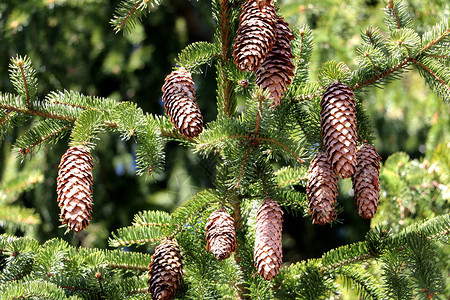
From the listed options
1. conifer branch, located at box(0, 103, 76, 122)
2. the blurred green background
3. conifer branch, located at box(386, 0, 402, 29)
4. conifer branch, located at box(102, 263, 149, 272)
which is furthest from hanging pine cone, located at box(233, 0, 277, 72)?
the blurred green background

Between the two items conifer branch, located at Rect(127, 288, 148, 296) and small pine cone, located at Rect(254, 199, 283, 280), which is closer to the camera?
small pine cone, located at Rect(254, 199, 283, 280)

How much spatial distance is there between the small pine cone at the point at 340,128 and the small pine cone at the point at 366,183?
0.18ft

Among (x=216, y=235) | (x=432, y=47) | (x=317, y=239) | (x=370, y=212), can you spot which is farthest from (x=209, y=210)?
(x=317, y=239)

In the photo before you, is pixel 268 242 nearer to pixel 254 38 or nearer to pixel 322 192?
pixel 322 192

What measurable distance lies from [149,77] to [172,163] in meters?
0.76

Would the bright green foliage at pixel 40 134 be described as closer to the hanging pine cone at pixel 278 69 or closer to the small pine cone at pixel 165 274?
the small pine cone at pixel 165 274

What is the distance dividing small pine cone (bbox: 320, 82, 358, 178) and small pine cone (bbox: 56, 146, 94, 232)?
0.58 m

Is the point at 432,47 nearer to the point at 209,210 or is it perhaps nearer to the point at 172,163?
the point at 209,210

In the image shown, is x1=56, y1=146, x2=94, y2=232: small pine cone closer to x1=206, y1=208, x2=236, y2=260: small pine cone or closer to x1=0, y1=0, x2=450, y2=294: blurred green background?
x1=206, y1=208, x2=236, y2=260: small pine cone

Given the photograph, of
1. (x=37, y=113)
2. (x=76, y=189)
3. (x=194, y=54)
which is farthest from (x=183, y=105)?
(x=37, y=113)

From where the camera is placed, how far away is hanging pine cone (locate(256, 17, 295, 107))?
1.18m

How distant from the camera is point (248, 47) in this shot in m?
1.11

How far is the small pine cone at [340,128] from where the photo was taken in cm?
111

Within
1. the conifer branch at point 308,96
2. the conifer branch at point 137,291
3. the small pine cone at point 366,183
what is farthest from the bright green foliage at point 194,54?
the conifer branch at point 137,291
